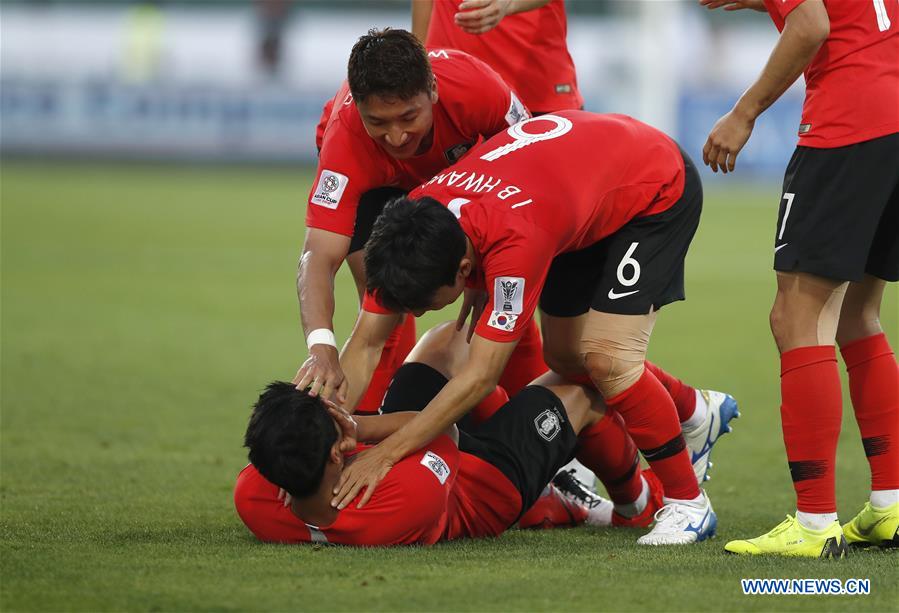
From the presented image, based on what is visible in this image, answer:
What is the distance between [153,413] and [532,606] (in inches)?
157

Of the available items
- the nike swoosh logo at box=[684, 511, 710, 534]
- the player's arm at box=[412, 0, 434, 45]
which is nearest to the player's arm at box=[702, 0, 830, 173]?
the nike swoosh logo at box=[684, 511, 710, 534]

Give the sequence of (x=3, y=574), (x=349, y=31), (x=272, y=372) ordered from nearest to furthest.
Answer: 1. (x=3, y=574)
2. (x=272, y=372)
3. (x=349, y=31)

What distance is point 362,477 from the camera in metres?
3.97

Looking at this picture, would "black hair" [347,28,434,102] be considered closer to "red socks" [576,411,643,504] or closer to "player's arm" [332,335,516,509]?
"player's arm" [332,335,516,509]

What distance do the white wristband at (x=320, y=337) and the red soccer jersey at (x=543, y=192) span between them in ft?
1.85

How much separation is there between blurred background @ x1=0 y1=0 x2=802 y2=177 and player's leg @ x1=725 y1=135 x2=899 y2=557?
686 inches

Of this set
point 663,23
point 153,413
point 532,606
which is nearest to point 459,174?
point 532,606

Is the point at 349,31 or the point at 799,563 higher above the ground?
the point at 799,563

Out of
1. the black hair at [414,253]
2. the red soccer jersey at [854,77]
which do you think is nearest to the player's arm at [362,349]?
the black hair at [414,253]

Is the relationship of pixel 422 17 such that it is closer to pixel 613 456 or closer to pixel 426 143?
pixel 426 143

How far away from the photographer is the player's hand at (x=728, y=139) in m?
4.09

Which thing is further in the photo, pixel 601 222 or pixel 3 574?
→ pixel 601 222

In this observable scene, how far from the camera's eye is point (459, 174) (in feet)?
13.8

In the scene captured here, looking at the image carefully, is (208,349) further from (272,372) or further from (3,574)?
(3,574)
